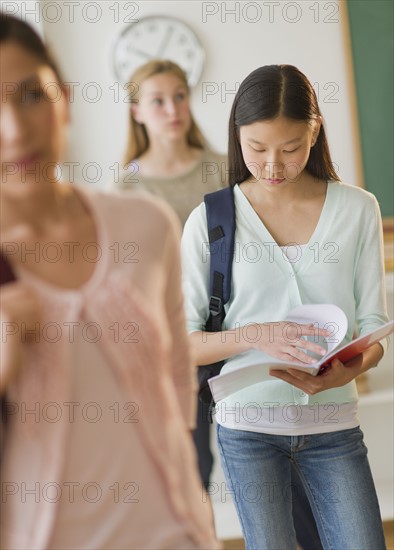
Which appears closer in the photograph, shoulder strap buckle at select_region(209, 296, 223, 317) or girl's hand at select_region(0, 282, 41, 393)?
girl's hand at select_region(0, 282, 41, 393)

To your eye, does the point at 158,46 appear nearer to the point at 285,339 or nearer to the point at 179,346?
the point at 285,339

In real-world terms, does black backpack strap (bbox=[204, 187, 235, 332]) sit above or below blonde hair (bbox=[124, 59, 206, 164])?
below

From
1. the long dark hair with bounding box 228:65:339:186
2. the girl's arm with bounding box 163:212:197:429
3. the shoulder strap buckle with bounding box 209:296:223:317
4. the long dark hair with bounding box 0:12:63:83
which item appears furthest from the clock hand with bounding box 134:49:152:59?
the long dark hair with bounding box 0:12:63:83

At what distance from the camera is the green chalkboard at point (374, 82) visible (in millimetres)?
3117

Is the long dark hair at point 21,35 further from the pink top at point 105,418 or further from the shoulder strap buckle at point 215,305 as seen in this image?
the shoulder strap buckle at point 215,305

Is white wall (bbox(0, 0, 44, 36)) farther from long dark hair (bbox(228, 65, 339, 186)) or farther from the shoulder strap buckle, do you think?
the shoulder strap buckle

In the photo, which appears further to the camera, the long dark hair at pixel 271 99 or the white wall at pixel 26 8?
the white wall at pixel 26 8

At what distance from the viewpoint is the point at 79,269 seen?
0.85 m

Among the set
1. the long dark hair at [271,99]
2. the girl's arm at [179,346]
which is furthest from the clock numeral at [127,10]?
the girl's arm at [179,346]

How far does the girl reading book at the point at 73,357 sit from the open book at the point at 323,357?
58cm

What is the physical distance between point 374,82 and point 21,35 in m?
2.49

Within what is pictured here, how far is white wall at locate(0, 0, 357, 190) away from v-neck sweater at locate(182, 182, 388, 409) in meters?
1.35

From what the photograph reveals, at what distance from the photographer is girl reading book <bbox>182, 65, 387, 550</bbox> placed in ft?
5.36

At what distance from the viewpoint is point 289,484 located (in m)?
1.68
